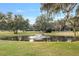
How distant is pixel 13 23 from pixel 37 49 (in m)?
0.33

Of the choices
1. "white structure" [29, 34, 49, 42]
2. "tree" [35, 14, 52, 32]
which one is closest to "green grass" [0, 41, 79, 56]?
"white structure" [29, 34, 49, 42]

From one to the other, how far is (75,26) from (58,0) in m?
0.28

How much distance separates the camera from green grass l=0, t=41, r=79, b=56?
2.32m

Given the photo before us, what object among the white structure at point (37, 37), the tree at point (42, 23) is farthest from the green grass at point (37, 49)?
the tree at point (42, 23)

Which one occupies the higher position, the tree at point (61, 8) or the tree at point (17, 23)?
the tree at point (61, 8)

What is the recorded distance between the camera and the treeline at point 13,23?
2.36 metres

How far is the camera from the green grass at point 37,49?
2.32 meters

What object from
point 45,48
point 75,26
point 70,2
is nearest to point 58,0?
point 70,2

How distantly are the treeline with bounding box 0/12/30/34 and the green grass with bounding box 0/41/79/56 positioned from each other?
5.3 inches

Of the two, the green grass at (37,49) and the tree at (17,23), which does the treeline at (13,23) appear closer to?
the tree at (17,23)

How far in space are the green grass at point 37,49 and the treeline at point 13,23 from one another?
0.44 feet

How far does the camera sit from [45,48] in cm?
234

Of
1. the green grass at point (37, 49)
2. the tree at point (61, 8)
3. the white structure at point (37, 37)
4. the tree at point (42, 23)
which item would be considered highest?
the tree at point (61, 8)

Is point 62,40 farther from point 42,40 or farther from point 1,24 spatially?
point 1,24
